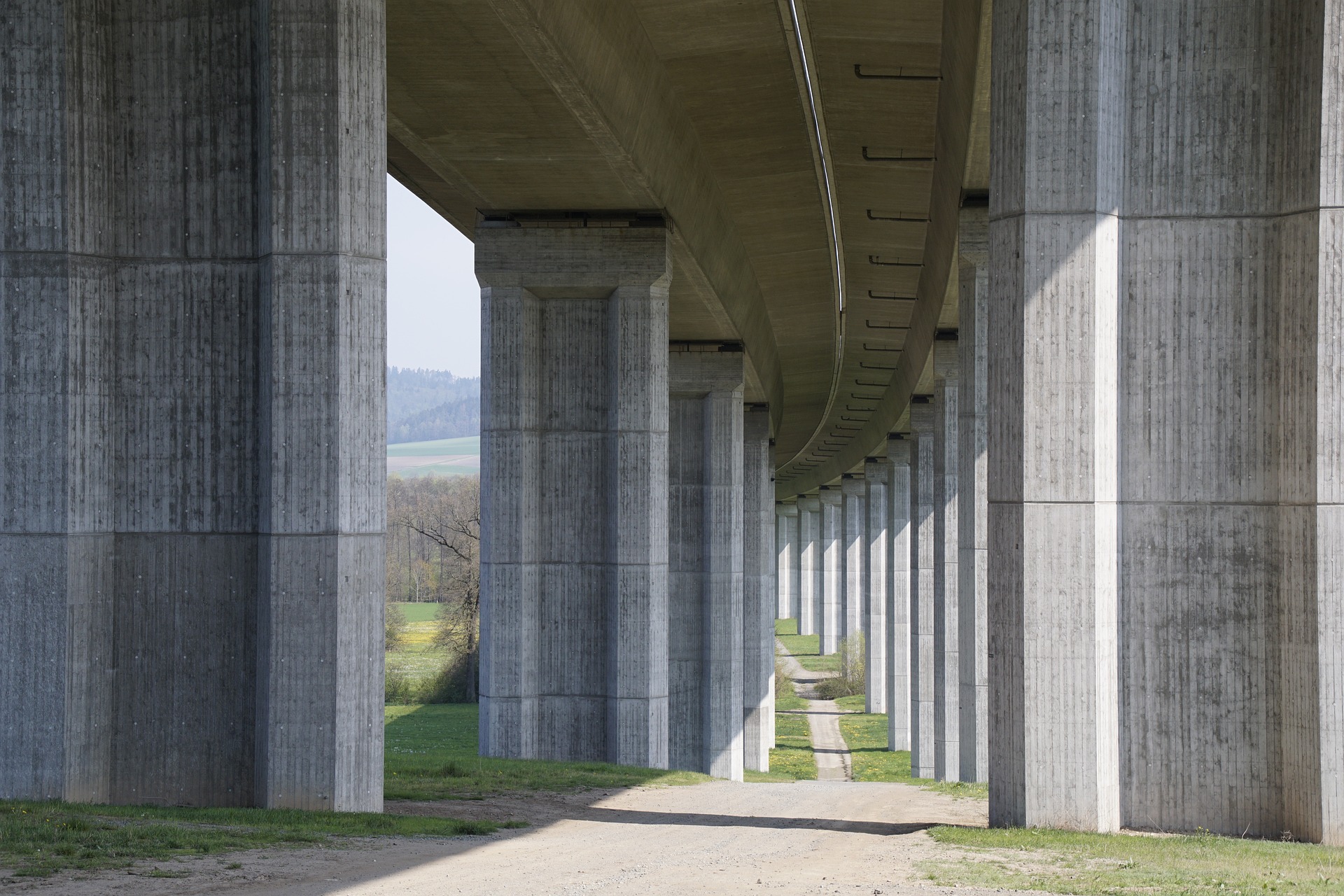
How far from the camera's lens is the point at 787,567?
474 ft

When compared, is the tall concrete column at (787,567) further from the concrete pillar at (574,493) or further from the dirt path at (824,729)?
the concrete pillar at (574,493)

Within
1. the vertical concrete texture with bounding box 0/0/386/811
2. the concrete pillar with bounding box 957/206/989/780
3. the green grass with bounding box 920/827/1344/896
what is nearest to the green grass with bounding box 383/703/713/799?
the vertical concrete texture with bounding box 0/0/386/811

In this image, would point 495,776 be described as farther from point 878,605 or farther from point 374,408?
point 878,605

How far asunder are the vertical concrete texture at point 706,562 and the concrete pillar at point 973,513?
10.3 m

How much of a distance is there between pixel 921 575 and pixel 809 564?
86177 mm

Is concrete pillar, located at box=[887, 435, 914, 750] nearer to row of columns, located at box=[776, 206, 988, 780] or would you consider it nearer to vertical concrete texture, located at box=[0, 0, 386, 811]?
row of columns, located at box=[776, 206, 988, 780]

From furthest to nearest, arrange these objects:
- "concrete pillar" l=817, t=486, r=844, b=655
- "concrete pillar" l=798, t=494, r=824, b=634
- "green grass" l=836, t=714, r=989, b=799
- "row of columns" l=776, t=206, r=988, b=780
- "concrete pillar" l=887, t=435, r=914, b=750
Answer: "concrete pillar" l=798, t=494, r=824, b=634, "concrete pillar" l=817, t=486, r=844, b=655, "concrete pillar" l=887, t=435, r=914, b=750, "green grass" l=836, t=714, r=989, b=799, "row of columns" l=776, t=206, r=988, b=780

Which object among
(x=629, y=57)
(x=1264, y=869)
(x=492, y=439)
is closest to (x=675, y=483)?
(x=492, y=439)

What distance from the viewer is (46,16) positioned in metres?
13.4

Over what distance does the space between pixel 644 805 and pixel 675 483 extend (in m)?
21.2

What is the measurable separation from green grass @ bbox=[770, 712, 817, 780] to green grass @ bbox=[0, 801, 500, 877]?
105 feet

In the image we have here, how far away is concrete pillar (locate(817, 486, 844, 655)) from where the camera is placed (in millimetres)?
101312

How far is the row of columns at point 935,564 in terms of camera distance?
86.7 ft

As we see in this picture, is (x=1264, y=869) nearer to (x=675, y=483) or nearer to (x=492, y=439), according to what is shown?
(x=492, y=439)
